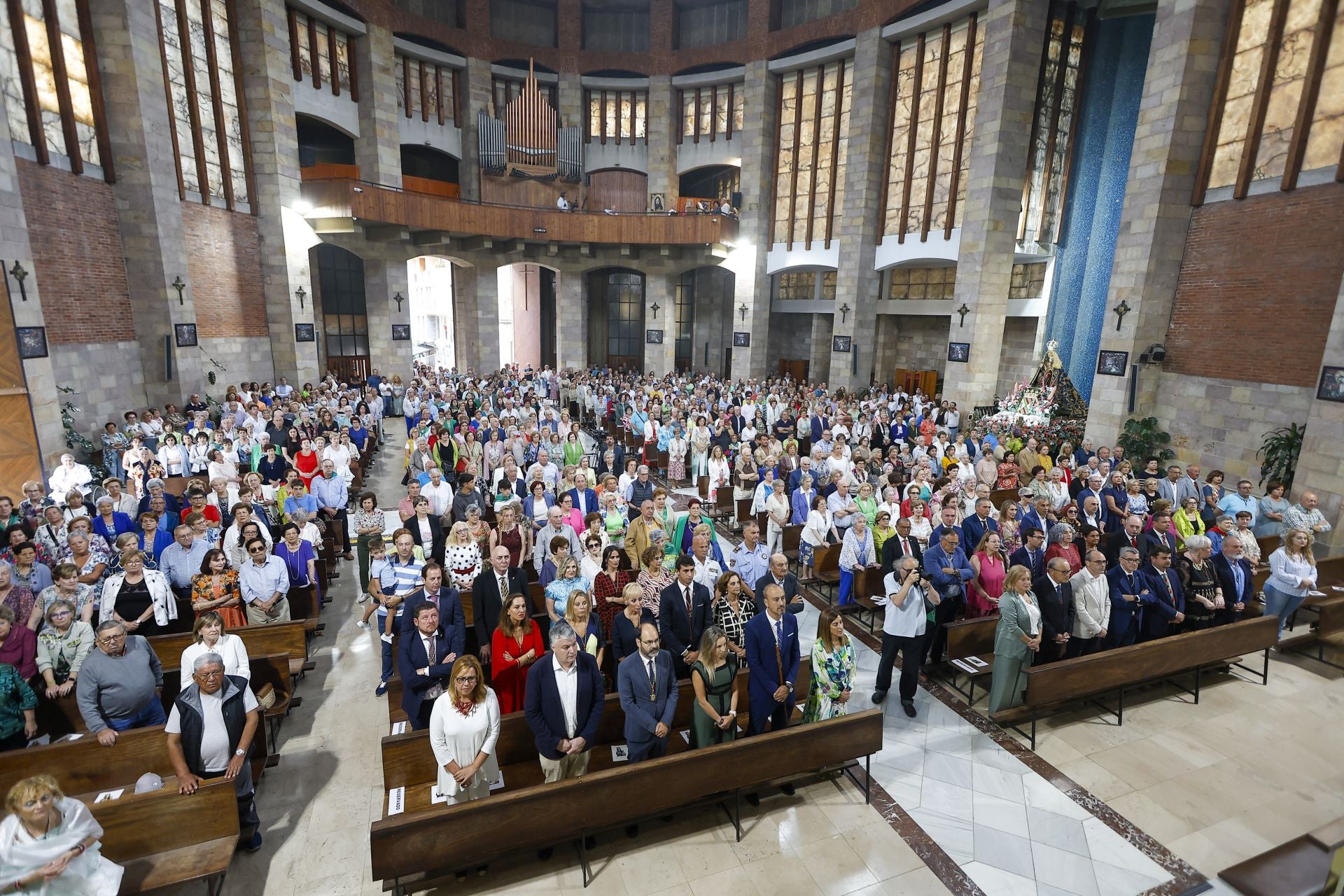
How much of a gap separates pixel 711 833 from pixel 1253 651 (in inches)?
240

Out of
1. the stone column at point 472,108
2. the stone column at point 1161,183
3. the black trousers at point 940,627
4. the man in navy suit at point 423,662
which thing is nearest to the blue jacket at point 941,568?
the black trousers at point 940,627

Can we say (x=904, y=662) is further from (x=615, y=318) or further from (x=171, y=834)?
(x=615, y=318)

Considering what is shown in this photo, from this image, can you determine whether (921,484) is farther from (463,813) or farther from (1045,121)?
→ (1045,121)

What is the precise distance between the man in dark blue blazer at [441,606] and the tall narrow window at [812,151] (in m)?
20.1

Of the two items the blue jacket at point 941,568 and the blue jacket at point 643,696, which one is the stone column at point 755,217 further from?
the blue jacket at point 643,696

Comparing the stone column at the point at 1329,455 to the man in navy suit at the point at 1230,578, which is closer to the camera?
the man in navy suit at the point at 1230,578

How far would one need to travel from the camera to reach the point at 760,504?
8.74 m

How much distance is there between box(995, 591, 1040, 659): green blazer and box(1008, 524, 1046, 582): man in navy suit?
109 cm

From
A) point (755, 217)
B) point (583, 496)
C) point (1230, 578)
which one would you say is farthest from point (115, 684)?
point (755, 217)

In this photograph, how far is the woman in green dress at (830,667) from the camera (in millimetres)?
4746

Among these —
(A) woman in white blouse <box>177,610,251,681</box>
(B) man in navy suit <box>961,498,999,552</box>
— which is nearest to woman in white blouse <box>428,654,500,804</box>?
(A) woman in white blouse <box>177,610,251,681</box>

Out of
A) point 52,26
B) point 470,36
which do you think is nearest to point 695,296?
point 470,36

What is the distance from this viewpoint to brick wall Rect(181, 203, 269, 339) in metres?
15.4

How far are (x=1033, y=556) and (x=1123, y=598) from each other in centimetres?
86
